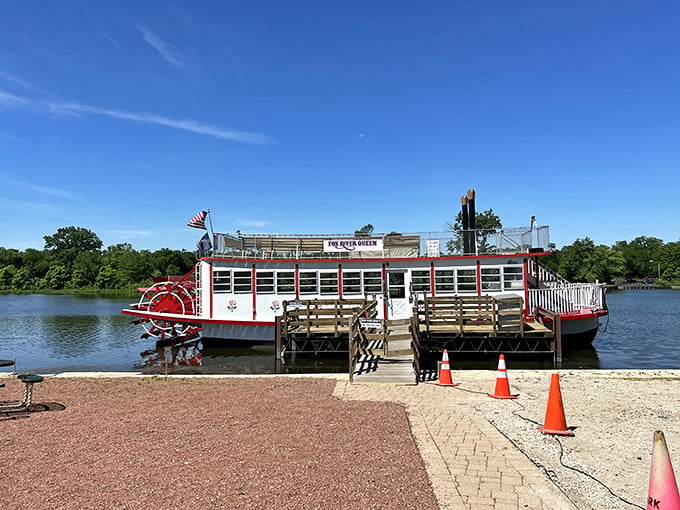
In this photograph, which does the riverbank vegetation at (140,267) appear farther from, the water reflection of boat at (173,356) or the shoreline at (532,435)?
the shoreline at (532,435)

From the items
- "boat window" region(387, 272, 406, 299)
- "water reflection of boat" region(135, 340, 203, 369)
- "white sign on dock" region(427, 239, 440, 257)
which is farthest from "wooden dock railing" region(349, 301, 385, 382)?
"water reflection of boat" region(135, 340, 203, 369)

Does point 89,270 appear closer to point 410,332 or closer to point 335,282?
point 335,282

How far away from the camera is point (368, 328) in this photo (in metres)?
15.6

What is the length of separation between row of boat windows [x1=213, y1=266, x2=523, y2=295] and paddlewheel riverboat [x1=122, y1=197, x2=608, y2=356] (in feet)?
0.14

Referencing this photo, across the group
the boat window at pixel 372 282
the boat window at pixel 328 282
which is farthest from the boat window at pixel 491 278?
the boat window at pixel 328 282

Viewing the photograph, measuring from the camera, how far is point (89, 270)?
326 ft

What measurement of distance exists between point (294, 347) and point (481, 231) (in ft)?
29.7

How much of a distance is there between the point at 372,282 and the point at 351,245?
185 cm

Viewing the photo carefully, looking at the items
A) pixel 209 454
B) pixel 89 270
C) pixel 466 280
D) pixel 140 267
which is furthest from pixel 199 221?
pixel 89 270

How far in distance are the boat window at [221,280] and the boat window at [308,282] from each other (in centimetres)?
322

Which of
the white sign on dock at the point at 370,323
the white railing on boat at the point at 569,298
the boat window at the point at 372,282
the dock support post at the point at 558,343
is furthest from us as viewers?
the boat window at the point at 372,282

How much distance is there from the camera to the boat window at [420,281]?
19922 mm

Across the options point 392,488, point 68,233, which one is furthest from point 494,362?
point 68,233

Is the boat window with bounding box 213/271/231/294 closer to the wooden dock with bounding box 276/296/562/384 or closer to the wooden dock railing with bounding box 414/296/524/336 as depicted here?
the wooden dock with bounding box 276/296/562/384
